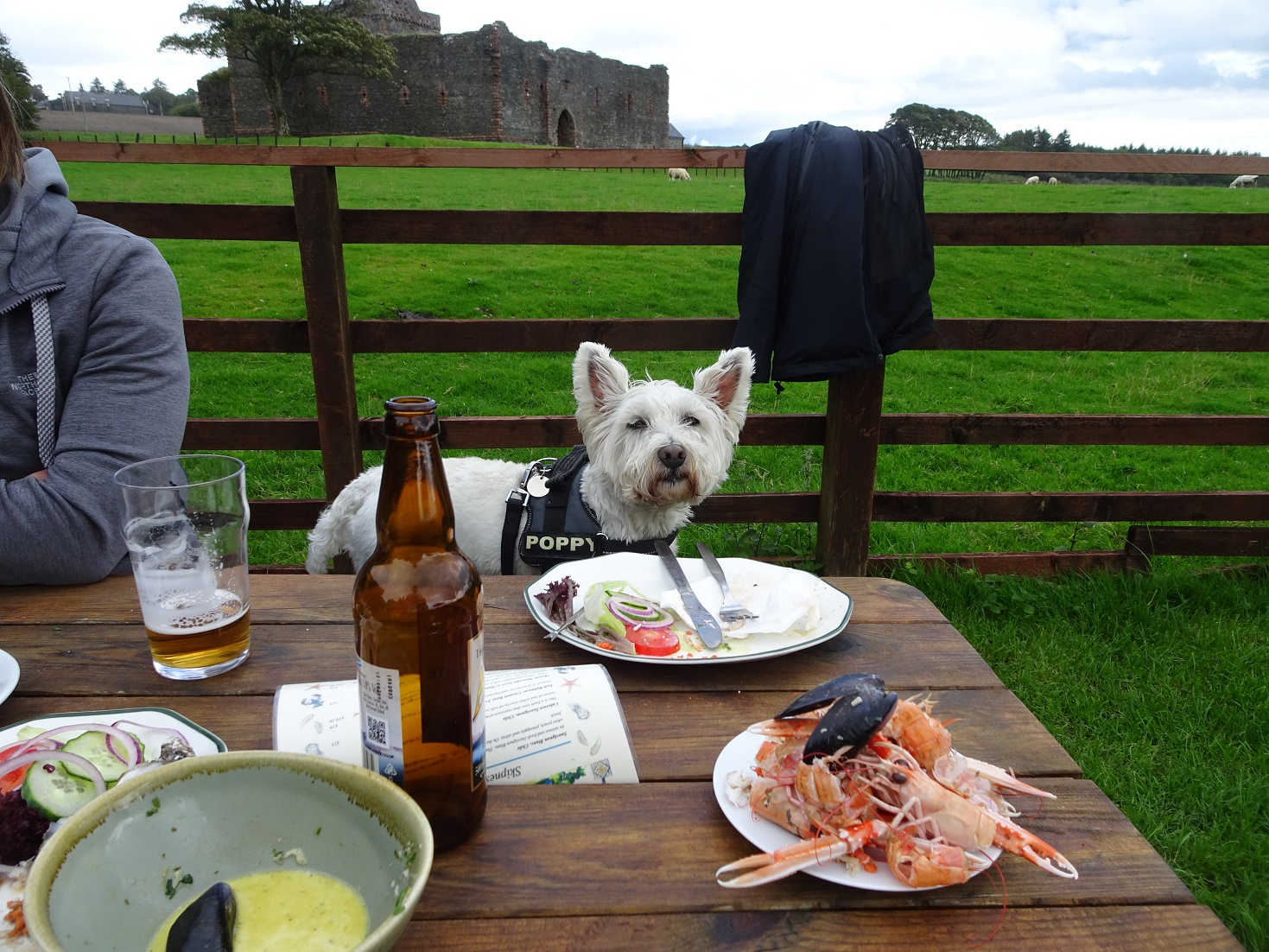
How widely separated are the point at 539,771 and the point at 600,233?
289 centimetres

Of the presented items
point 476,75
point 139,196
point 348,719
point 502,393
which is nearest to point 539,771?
point 348,719

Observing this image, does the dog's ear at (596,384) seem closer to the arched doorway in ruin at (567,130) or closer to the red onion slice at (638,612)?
the red onion slice at (638,612)

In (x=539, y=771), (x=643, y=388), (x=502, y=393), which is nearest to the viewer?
(x=539, y=771)

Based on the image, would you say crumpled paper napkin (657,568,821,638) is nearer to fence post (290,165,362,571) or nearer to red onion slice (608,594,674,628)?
red onion slice (608,594,674,628)

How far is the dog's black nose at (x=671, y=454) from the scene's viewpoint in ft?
10.8

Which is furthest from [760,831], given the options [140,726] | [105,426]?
[105,426]

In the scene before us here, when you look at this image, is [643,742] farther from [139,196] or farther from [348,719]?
[139,196]

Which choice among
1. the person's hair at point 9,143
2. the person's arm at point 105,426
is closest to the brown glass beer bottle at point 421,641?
the person's arm at point 105,426

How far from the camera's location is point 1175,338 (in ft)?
13.6

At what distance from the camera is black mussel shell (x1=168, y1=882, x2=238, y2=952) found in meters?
0.78

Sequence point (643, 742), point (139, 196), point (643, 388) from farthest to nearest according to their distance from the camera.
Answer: point (139, 196)
point (643, 388)
point (643, 742)

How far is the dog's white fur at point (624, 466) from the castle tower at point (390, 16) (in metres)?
49.8

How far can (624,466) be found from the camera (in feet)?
11.1

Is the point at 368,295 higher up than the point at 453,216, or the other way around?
the point at 453,216
